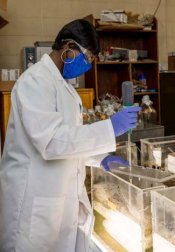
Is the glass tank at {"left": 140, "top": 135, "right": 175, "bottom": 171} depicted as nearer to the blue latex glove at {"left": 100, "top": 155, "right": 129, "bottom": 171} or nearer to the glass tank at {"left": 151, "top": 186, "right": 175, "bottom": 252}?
the blue latex glove at {"left": 100, "top": 155, "right": 129, "bottom": 171}

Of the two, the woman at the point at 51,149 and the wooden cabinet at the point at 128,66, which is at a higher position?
the wooden cabinet at the point at 128,66

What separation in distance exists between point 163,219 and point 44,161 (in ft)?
1.68

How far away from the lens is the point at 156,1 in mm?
3982

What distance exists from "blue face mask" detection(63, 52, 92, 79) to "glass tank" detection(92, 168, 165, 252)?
494 mm

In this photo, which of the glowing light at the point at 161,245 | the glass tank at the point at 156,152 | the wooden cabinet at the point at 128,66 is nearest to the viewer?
the glowing light at the point at 161,245

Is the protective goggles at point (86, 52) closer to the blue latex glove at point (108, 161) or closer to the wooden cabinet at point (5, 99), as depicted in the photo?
the blue latex glove at point (108, 161)

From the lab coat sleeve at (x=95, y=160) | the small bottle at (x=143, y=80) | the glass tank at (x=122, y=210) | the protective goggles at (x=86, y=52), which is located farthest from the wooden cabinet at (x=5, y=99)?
the small bottle at (x=143, y=80)

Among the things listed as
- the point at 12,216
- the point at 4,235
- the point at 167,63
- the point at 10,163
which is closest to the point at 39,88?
the point at 10,163

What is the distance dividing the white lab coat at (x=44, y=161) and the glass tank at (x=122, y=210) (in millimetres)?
162

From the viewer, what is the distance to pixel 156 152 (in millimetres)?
1655

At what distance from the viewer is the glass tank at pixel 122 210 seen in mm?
1314

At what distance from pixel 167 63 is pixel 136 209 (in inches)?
117

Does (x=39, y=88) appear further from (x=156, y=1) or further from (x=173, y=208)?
(x=156, y=1)

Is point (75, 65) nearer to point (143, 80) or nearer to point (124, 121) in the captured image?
point (124, 121)
